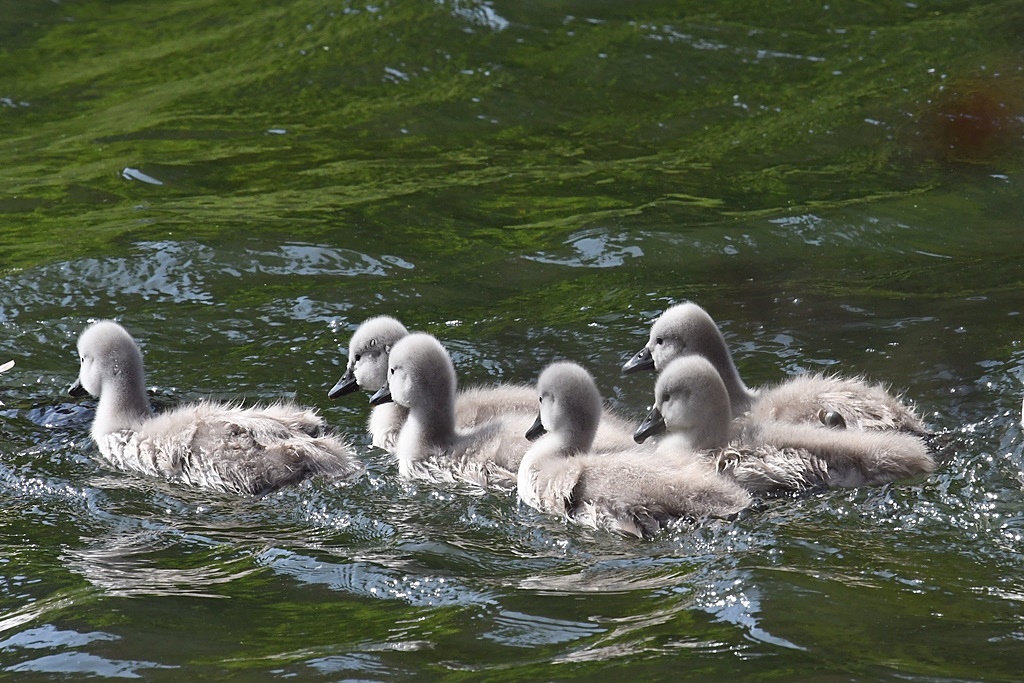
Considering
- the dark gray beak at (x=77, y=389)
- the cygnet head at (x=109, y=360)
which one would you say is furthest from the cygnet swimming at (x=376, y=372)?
the dark gray beak at (x=77, y=389)

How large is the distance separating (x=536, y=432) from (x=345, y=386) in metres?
1.34

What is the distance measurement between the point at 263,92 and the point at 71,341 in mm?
5148

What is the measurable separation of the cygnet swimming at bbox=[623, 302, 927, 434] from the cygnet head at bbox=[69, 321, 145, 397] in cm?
243

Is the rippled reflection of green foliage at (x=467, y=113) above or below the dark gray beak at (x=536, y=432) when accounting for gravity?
above

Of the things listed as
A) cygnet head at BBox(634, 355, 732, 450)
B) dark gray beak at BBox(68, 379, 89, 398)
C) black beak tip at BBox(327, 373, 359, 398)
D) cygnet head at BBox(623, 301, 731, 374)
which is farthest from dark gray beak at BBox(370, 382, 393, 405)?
dark gray beak at BBox(68, 379, 89, 398)

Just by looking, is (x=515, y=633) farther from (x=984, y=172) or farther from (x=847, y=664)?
(x=984, y=172)

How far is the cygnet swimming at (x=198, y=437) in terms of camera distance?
6457 mm

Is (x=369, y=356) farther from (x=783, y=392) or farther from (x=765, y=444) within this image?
(x=765, y=444)

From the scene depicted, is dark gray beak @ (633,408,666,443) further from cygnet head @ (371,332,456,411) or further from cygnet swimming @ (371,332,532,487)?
cygnet head @ (371,332,456,411)

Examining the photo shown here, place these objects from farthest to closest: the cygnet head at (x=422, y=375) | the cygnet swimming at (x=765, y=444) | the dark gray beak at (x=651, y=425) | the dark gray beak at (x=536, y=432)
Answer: the cygnet head at (x=422, y=375) < the dark gray beak at (x=536, y=432) < the dark gray beak at (x=651, y=425) < the cygnet swimming at (x=765, y=444)

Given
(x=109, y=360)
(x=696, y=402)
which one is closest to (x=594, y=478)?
(x=696, y=402)

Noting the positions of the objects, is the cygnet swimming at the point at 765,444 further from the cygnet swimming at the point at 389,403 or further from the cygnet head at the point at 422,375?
the cygnet head at the point at 422,375

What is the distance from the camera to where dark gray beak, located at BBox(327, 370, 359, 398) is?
7410 mm

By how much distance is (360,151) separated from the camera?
11695 millimetres
